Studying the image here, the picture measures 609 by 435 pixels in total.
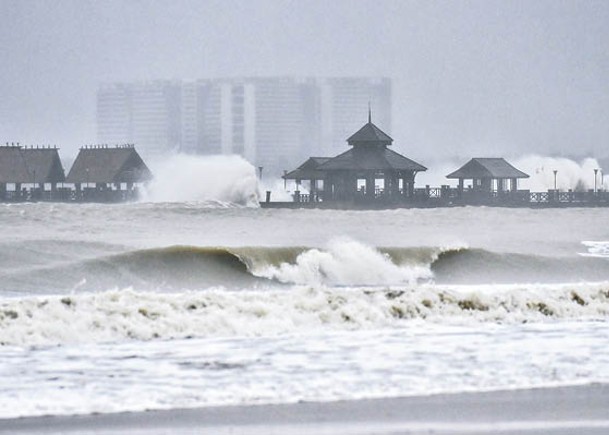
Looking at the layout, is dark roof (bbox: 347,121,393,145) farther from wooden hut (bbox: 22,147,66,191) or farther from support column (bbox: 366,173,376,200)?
wooden hut (bbox: 22,147,66,191)

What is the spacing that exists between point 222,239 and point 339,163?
32.4 meters

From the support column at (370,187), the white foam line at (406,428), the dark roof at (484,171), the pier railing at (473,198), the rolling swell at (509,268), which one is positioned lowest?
the rolling swell at (509,268)

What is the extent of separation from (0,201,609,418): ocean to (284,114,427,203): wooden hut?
3886 centimetres

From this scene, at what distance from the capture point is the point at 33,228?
6325 centimetres

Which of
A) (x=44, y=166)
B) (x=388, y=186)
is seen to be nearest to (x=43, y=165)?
(x=44, y=166)

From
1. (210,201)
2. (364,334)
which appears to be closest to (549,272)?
(364,334)

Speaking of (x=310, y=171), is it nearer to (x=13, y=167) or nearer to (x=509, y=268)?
(x=13, y=167)

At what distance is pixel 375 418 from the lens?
40.6 feet

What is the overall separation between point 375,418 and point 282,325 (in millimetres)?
8820

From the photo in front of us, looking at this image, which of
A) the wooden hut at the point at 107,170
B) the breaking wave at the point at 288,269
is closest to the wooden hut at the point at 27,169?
the wooden hut at the point at 107,170

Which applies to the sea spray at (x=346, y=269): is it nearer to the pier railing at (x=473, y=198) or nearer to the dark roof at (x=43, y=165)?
the pier railing at (x=473, y=198)

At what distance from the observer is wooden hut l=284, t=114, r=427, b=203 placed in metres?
84.6

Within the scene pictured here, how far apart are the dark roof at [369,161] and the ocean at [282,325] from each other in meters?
38.6

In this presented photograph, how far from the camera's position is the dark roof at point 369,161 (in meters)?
84.3
